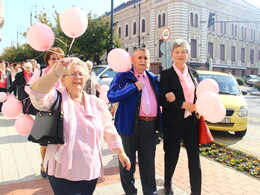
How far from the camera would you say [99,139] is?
2174mm

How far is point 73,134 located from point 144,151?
1.33 m

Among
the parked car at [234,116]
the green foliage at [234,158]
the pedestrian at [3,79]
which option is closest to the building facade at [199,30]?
the pedestrian at [3,79]

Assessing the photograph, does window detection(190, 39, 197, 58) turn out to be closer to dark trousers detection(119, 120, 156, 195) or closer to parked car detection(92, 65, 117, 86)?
parked car detection(92, 65, 117, 86)

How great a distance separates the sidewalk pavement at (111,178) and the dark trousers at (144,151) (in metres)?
0.52

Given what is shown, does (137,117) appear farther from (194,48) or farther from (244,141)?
(194,48)

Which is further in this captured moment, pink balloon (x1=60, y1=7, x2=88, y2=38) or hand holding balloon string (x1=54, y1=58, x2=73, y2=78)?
pink balloon (x1=60, y1=7, x2=88, y2=38)

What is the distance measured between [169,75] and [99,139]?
4.90 feet

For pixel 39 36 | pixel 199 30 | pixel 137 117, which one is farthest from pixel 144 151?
pixel 199 30

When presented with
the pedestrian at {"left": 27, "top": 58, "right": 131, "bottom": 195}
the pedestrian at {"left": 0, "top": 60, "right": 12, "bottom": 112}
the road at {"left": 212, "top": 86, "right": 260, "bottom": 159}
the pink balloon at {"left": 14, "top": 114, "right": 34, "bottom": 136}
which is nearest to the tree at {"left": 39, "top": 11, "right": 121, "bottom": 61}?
the pedestrian at {"left": 0, "top": 60, "right": 12, "bottom": 112}

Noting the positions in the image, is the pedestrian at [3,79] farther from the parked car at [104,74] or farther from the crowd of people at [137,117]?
the crowd of people at [137,117]

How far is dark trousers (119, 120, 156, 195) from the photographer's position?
3.04 m

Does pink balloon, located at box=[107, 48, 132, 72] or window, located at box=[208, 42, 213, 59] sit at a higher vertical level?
window, located at box=[208, 42, 213, 59]

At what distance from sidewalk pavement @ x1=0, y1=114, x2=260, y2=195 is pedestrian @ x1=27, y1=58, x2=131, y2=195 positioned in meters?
1.59

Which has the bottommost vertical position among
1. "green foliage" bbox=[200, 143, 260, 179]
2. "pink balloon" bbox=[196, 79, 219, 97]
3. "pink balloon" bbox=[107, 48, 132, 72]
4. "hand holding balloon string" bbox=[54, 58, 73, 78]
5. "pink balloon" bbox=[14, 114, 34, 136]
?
"green foliage" bbox=[200, 143, 260, 179]
